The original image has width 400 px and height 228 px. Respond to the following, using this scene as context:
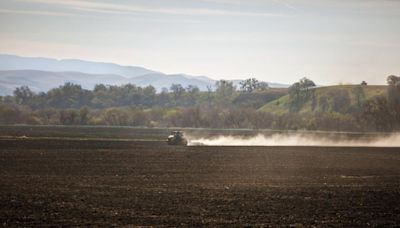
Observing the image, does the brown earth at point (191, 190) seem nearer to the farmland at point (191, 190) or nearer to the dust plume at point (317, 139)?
the farmland at point (191, 190)

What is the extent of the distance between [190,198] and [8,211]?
918 centimetres

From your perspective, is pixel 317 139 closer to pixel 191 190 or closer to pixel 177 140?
pixel 177 140

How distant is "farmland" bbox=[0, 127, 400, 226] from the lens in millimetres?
30125

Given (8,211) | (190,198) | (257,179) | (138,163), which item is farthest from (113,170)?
(8,211)

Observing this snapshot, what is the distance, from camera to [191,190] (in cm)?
3928

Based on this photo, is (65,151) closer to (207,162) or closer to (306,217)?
(207,162)

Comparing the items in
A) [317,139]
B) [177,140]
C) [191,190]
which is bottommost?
[191,190]

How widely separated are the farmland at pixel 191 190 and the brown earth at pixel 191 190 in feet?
0.14

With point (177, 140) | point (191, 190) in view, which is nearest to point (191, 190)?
point (191, 190)

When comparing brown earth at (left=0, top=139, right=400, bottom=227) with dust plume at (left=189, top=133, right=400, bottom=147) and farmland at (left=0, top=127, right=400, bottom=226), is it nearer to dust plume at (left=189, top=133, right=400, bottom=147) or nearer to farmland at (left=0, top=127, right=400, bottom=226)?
farmland at (left=0, top=127, right=400, bottom=226)

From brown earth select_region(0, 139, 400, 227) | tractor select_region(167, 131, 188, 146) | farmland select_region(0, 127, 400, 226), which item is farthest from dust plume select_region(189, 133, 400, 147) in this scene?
farmland select_region(0, 127, 400, 226)

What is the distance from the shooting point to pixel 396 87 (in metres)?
178

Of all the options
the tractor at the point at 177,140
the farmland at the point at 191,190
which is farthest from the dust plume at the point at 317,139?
the farmland at the point at 191,190

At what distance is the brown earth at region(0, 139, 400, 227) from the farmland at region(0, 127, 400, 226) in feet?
0.14
